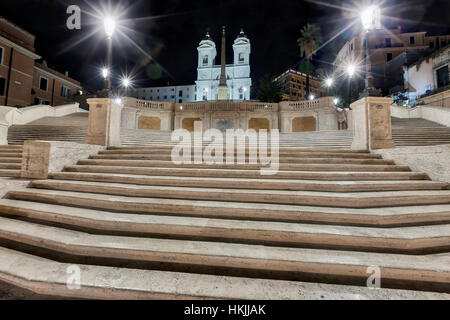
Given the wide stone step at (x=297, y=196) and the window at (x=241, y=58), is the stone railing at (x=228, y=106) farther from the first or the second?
the window at (x=241, y=58)

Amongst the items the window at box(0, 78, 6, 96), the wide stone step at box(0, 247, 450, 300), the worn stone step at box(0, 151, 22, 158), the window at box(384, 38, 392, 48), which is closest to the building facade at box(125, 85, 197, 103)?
the window at box(0, 78, 6, 96)

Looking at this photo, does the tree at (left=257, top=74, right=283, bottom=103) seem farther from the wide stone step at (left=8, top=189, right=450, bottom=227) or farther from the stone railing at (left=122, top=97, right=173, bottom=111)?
the wide stone step at (left=8, top=189, right=450, bottom=227)

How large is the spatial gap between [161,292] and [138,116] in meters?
22.5

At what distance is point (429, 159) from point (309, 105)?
712 inches

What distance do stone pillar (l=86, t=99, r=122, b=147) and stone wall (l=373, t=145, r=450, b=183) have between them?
30.4 ft

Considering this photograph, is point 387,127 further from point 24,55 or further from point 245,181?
point 24,55

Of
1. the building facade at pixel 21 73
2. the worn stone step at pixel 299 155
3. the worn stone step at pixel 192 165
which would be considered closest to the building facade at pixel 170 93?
the building facade at pixel 21 73

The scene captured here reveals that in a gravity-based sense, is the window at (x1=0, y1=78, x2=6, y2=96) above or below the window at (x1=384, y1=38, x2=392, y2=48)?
below

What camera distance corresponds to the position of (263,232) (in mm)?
2938

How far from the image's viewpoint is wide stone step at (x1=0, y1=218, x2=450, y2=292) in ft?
7.62

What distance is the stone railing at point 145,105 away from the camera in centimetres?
2100

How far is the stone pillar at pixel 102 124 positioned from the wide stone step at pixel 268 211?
3.86m

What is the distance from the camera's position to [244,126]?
23.0 metres

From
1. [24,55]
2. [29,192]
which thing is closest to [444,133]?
[29,192]
